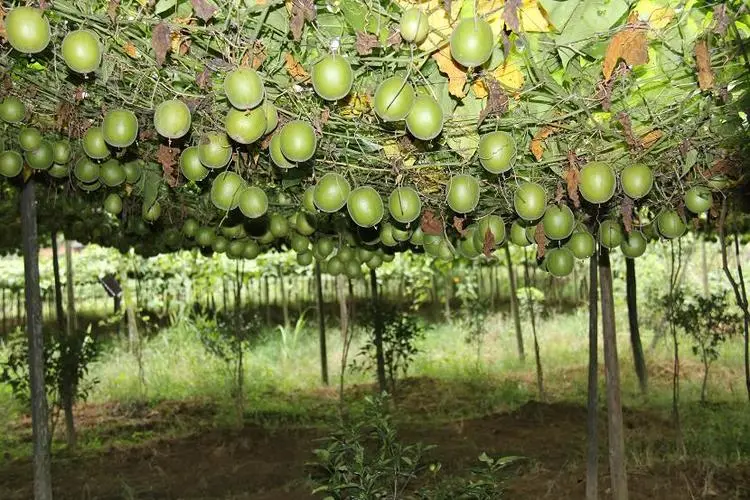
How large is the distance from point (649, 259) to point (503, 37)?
15130 mm

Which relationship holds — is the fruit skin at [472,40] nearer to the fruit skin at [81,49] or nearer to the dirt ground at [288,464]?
the fruit skin at [81,49]

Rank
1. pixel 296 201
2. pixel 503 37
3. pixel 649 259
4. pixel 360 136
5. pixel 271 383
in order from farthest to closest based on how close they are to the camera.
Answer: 1. pixel 649 259
2. pixel 271 383
3. pixel 296 201
4. pixel 360 136
5. pixel 503 37

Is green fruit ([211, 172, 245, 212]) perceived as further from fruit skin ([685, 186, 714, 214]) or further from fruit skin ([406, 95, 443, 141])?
fruit skin ([685, 186, 714, 214])

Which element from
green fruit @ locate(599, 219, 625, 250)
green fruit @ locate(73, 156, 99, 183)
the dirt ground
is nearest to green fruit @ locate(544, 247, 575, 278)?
green fruit @ locate(599, 219, 625, 250)

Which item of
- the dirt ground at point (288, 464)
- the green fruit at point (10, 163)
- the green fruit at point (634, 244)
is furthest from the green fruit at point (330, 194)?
the dirt ground at point (288, 464)

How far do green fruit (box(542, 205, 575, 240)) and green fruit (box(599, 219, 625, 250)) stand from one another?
1.63 ft

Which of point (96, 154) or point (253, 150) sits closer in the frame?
point (253, 150)

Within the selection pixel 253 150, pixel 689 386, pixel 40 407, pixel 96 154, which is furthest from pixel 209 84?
pixel 689 386

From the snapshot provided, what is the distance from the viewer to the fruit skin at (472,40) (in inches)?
58.2

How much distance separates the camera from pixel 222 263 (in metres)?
13.6

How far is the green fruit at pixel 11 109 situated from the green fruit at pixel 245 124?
105 centimetres

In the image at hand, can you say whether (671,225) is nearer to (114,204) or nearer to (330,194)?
(330,194)

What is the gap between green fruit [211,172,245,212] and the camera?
2.32m

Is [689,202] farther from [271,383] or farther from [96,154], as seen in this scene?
[271,383]
